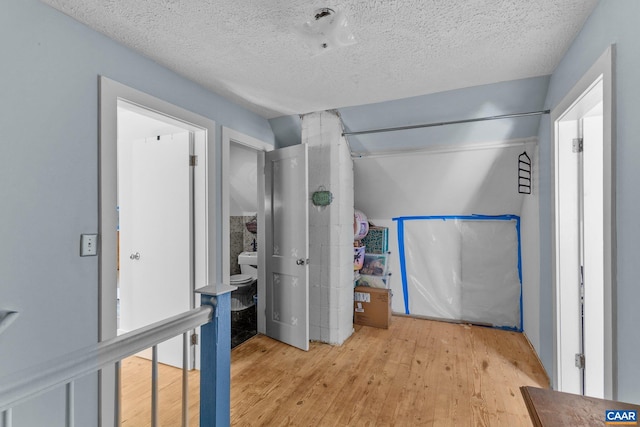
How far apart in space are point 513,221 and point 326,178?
7.25 ft

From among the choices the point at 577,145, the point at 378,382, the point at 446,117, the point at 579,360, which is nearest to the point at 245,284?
the point at 378,382

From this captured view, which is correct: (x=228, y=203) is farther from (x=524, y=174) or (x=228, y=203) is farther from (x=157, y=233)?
(x=524, y=174)

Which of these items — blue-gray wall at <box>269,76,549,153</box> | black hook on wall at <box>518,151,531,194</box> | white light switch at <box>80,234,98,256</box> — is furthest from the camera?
black hook on wall at <box>518,151,531,194</box>

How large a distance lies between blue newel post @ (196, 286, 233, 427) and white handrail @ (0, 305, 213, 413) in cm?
14

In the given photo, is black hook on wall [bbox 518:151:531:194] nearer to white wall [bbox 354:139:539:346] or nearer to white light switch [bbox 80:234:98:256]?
white wall [bbox 354:139:539:346]

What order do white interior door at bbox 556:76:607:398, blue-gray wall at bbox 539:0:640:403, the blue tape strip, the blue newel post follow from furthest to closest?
the blue tape strip, white interior door at bbox 556:76:607:398, the blue newel post, blue-gray wall at bbox 539:0:640:403

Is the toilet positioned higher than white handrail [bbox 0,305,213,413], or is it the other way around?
white handrail [bbox 0,305,213,413]

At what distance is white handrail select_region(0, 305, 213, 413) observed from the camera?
2.40ft

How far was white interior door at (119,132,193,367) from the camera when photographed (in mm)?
2621

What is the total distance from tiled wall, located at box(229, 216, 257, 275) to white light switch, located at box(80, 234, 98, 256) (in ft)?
8.62

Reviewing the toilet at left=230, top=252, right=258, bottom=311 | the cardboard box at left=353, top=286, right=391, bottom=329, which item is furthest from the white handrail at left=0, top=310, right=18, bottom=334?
the cardboard box at left=353, top=286, right=391, bottom=329

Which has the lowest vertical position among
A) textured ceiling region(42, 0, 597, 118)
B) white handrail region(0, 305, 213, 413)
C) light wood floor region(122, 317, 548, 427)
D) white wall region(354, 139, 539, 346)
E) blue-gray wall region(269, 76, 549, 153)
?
light wood floor region(122, 317, 548, 427)

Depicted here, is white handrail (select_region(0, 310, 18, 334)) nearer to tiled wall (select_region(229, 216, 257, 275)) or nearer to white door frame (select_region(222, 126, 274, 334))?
white door frame (select_region(222, 126, 274, 334))

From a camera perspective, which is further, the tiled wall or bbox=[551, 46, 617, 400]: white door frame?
the tiled wall
